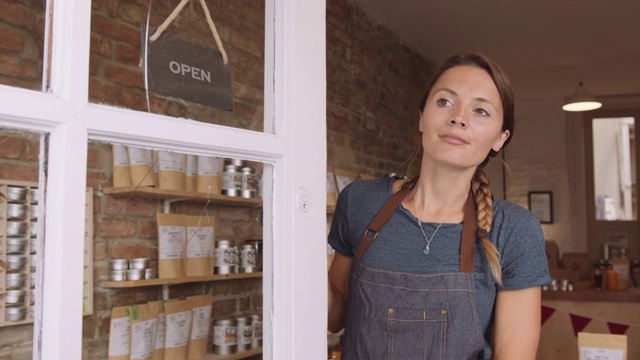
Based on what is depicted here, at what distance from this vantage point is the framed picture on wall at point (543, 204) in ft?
28.6

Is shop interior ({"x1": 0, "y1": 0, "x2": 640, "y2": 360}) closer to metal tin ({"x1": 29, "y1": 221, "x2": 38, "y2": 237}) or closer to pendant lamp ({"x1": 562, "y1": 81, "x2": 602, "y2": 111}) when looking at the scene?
→ metal tin ({"x1": 29, "y1": 221, "x2": 38, "y2": 237})

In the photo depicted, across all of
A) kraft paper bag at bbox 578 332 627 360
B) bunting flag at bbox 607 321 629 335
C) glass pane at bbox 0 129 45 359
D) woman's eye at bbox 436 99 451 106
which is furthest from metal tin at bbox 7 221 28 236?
bunting flag at bbox 607 321 629 335

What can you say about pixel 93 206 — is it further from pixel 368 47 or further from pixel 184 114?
pixel 368 47

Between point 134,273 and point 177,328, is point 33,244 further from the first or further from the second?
point 177,328

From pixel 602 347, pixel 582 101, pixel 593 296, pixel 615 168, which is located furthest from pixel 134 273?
pixel 615 168

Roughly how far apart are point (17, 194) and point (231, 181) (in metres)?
0.31

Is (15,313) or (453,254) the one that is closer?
(15,313)

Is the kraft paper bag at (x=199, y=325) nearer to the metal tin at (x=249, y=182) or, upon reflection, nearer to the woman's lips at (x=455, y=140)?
the metal tin at (x=249, y=182)

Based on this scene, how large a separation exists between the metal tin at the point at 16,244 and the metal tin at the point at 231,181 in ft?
0.86

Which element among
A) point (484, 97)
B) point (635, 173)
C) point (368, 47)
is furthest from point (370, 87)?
point (635, 173)

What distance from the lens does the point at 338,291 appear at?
5.43ft

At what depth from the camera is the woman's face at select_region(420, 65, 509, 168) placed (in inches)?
56.0

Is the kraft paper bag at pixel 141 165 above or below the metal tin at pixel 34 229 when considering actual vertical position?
above

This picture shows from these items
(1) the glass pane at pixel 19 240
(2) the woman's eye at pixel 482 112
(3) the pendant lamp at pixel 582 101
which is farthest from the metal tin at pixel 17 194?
(3) the pendant lamp at pixel 582 101
